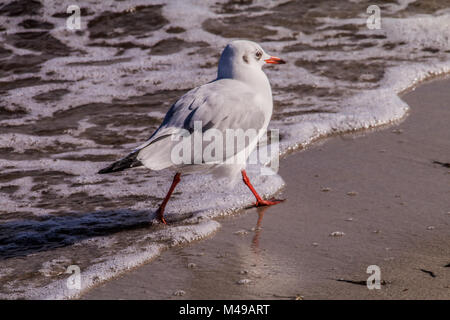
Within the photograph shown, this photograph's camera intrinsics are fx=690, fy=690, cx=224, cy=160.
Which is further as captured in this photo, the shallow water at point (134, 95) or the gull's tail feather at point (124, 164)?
the shallow water at point (134, 95)

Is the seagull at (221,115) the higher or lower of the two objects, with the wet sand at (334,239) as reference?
higher

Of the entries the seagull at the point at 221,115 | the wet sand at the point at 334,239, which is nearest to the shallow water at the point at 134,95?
the wet sand at the point at 334,239

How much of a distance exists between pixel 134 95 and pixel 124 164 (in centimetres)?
340

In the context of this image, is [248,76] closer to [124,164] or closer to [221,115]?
[221,115]

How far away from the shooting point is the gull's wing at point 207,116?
3968mm

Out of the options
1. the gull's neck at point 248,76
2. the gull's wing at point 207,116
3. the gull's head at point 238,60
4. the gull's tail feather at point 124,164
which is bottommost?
the gull's tail feather at point 124,164

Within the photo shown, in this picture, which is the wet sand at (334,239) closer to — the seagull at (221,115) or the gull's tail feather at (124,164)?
the seagull at (221,115)

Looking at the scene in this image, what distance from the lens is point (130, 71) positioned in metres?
7.92

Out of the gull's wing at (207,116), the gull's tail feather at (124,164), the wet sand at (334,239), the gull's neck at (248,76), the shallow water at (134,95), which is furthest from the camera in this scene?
the gull's neck at (248,76)

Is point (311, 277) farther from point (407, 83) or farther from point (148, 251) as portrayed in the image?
point (407, 83)

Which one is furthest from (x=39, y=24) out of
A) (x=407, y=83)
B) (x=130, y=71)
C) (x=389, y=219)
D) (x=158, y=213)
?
(x=389, y=219)

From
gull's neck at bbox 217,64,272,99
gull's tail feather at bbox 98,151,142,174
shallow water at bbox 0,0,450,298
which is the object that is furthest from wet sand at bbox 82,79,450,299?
gull's neck at bbox 217,64,272,99

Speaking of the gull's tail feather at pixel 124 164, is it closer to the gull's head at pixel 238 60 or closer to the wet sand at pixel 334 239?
the wet sand at pixel 334 239

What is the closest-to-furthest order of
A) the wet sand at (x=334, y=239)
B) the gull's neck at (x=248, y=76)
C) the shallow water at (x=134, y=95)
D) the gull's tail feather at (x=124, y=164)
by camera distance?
the wet sand at (x=334, y=239), the gull's tail feather at (x=124, y=164), the shallow water at (x=134, y=95), the gull's neck at (x=248, y=76)
